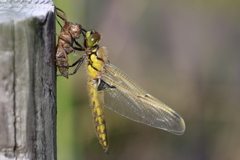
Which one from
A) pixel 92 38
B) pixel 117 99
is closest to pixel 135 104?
pixel 117 99

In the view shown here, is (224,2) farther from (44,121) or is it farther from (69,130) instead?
(44,121)

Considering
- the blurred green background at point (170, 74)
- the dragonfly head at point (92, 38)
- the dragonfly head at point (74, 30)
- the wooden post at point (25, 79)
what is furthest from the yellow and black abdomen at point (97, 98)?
the wooden post at point (25, 79)

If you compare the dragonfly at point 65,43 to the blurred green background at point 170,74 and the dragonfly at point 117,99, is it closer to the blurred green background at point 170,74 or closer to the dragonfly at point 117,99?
the dragonfly at point 117,99

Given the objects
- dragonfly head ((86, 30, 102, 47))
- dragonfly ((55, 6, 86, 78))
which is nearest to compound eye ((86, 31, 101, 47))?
dragonfly head ((86, 30, 102, 47))

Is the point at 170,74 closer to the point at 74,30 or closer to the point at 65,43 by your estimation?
the point at 74,30

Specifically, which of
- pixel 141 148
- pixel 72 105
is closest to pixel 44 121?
pixel 72 105

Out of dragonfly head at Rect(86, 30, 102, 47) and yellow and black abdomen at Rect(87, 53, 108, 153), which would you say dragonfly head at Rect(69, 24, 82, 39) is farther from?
yellow and black abdomen at Rect(87, 53, 108, 153)
